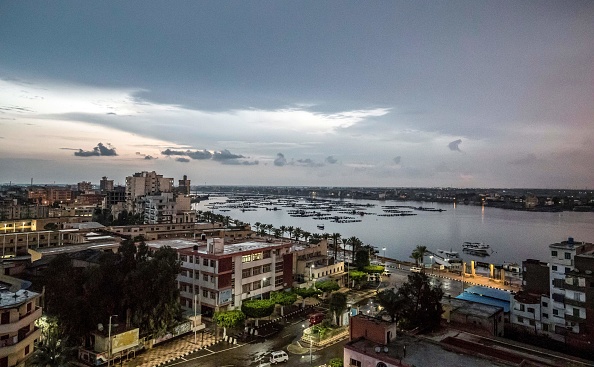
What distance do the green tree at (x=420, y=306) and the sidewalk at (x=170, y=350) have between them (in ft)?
47.4

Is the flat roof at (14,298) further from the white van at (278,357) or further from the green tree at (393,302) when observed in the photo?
the green tree at (393,302)

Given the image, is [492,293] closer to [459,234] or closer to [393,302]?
[393,302]

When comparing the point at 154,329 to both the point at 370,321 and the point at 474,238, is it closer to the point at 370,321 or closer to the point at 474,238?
the point at 370,321

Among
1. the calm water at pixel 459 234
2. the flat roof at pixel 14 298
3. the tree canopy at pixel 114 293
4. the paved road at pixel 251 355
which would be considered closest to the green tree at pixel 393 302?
the paved road at pixel 251 355

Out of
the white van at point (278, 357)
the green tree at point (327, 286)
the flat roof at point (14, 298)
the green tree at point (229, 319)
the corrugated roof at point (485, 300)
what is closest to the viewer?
the flat roof at point (14, 298)

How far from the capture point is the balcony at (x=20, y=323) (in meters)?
19.6

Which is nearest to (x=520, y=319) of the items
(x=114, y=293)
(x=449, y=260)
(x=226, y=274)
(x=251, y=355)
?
(x=251, y=355)

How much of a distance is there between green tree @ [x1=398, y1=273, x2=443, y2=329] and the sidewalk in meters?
14.5

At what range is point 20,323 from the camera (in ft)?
66.4

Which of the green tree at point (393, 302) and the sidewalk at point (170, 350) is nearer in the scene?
the sidewalk at point (170, 350)

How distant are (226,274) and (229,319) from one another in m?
5.13

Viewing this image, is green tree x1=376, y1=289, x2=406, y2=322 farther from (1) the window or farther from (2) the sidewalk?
(2) the sidewalk

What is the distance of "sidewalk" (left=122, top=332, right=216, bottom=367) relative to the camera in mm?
24891

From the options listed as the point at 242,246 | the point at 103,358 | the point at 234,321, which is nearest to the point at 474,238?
the point at 242,246
